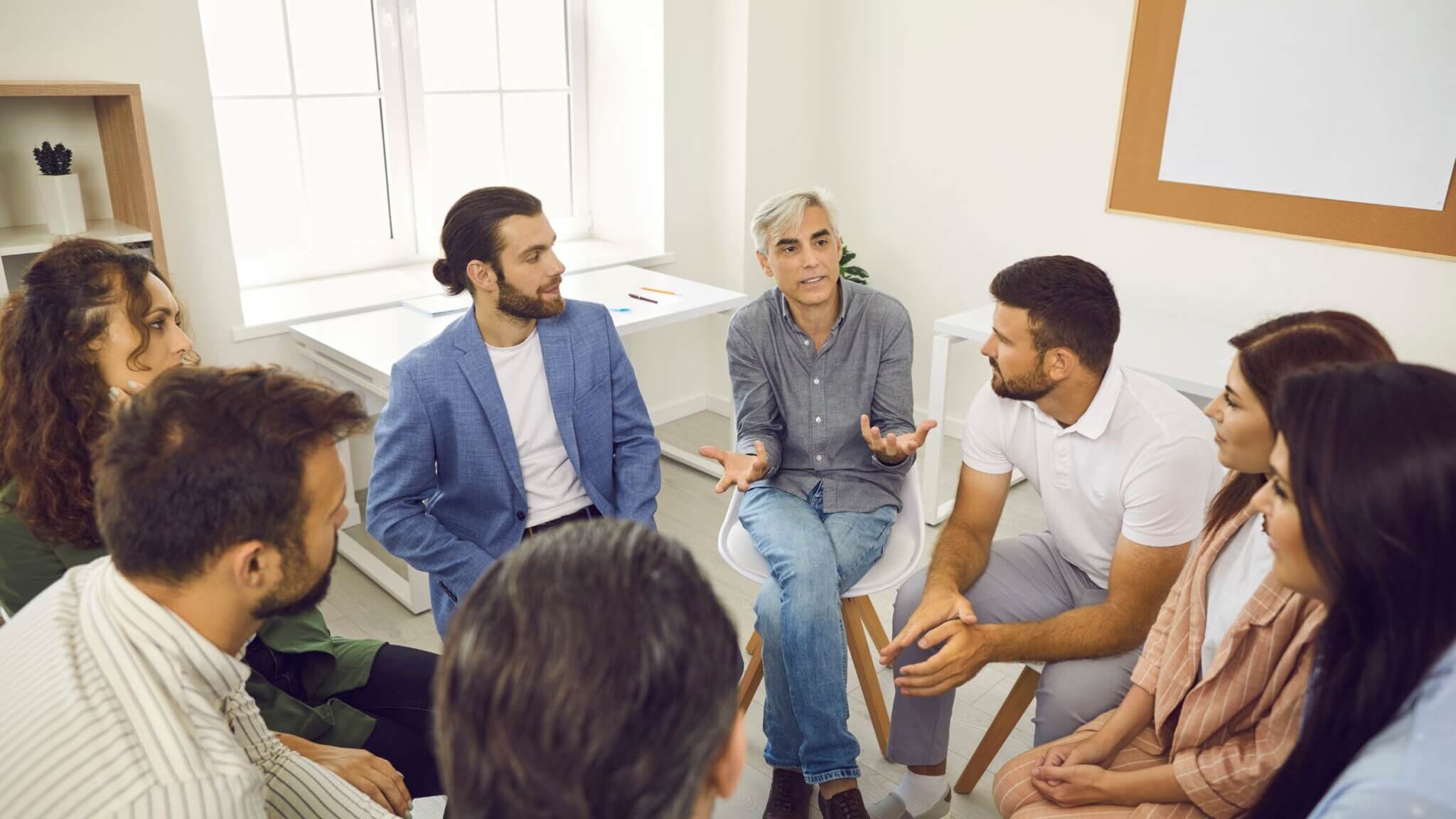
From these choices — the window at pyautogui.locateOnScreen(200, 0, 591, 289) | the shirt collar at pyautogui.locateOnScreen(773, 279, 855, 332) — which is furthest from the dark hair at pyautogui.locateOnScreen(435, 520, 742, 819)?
the window at pyautogui.locateOnScreen(200, 0, 591, 289)

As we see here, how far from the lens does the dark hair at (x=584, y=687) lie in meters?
0.70

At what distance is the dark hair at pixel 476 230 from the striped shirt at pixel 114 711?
1083 mm

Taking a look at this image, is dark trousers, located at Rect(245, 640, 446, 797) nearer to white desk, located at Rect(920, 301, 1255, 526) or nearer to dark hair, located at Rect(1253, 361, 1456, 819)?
dark hair, located at Rect(1253, 361, 1456, 819)

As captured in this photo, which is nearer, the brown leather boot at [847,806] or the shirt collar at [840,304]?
the brown leather boot at [847,806]

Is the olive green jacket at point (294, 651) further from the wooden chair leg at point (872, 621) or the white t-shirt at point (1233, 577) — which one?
the white t-shirt at point (1233, 577)

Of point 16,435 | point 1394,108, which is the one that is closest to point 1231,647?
point 16,435

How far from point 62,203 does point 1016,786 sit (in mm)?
2626

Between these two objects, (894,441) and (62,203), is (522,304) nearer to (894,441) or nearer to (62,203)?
(894,441)

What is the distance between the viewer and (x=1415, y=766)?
927 mm

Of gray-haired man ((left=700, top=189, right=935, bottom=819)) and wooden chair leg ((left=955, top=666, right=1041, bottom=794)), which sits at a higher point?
gray-haired man ((left=700, top=189, right=935, bottom=819))

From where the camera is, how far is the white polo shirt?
1792 mm

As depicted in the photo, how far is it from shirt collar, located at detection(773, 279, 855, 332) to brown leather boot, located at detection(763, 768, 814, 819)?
100 centimetres

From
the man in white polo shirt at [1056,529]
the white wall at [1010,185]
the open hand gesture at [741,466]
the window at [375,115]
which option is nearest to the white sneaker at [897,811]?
the man in white polo shirt at [1056,529]

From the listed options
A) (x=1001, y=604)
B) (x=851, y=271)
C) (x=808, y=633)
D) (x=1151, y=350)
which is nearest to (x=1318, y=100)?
(x=1151, y=350)
